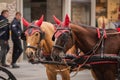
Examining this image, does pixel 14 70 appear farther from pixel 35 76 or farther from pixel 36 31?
pixel 36 31

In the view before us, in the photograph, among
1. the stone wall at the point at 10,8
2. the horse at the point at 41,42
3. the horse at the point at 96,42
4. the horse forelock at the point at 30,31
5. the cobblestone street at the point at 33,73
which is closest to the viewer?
the horse at the point at 96,42

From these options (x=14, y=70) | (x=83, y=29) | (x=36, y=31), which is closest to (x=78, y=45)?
(x=83, y=29)

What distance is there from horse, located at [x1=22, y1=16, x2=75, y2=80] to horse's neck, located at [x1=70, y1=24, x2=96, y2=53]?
657 millimetres

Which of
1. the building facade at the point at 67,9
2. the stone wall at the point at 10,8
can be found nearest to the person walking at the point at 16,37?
the stone wall at the point at 10,8

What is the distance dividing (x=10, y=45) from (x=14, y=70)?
1875 mm

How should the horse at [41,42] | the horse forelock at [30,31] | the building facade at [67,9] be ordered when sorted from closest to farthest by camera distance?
the horse at [41,42] → the horse forelock at [30,31] → the building facade at [67,9]

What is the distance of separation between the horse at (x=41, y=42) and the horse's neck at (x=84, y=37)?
657 mm

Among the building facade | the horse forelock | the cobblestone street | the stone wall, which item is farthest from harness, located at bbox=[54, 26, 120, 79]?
the building facade

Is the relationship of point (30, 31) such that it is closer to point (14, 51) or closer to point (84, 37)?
point (84, 37)

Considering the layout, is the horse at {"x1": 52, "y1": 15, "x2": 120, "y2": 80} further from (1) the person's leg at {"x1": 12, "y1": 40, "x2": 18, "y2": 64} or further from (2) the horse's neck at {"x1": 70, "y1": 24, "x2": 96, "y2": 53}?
(1) the person's leg at {"x1": 12, "y1": 40, "x2": 18, "y2": 64}

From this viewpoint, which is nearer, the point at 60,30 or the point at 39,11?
the point at 60,30

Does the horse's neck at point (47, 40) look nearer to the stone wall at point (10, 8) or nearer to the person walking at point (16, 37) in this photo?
the person walking at point (16, 37)

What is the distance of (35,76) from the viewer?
44.3 ft

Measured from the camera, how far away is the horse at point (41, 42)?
7320mm
